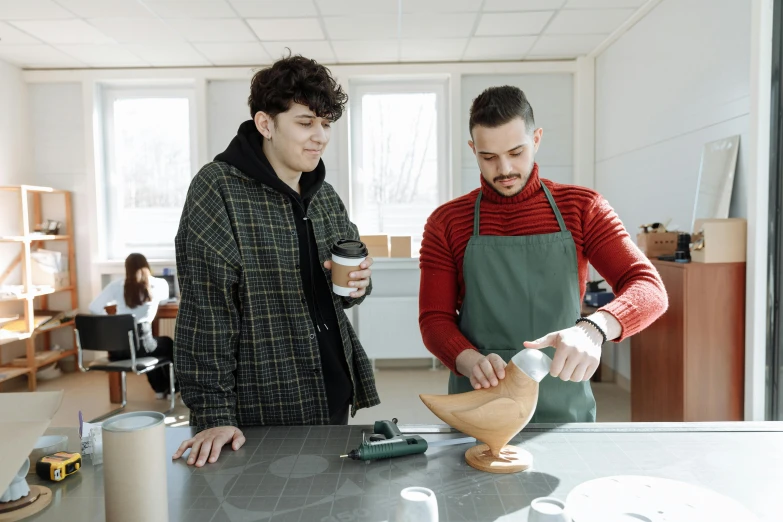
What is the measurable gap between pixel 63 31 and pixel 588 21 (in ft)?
12.7

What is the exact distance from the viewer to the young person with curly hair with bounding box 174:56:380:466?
1339 mm

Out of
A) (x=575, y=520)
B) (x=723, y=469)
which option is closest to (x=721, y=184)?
(x=723, y=469)

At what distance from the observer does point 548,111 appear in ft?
17.0

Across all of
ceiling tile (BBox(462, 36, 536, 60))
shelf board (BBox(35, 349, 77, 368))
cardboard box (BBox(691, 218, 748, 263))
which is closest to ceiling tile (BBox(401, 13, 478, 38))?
ceiling tile (BBox(462, 36, 536, 60))

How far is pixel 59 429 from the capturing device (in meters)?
1.29

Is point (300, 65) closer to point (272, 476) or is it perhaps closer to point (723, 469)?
point (272, 476)

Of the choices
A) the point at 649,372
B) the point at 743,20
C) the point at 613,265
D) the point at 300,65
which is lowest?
the point at 649,372

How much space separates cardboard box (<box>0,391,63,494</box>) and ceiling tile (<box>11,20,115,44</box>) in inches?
159

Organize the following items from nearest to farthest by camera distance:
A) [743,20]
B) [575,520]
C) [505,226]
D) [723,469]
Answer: [575,520] → [723,469] → [505,226] → [743,20]

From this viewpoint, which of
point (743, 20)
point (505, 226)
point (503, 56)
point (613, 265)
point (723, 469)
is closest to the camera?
point (723, 469)

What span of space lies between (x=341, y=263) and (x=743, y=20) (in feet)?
8.51

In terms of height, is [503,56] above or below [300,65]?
above

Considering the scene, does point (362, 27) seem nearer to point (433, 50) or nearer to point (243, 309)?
point (433, 50)

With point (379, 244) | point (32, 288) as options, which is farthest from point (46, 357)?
point (379, 244)
